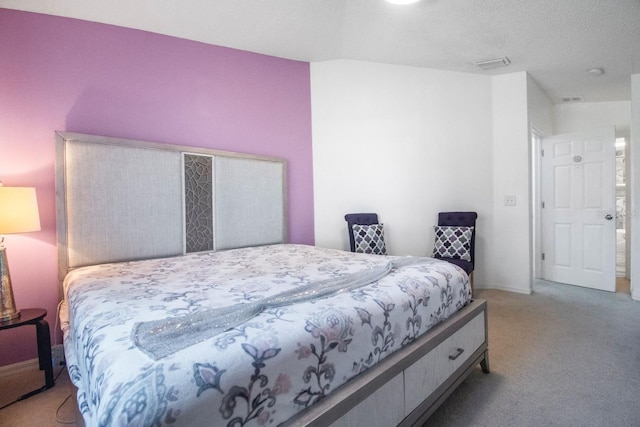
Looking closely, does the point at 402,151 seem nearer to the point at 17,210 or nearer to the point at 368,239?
the point at 368,239

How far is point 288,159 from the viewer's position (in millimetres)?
3424

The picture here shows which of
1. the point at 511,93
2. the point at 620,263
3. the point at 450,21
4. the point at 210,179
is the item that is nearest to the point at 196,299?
the point at 210,179

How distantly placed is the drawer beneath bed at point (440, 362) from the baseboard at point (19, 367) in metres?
2.45

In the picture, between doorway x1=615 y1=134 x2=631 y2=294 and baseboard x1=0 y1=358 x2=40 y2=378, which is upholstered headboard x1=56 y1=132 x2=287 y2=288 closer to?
baseboard x1=0 y1=358 x2=40 y2=378

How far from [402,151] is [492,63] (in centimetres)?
126

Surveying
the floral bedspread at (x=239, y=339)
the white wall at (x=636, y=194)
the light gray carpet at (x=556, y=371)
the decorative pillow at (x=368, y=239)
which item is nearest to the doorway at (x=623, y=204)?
the white wall at (x=636, y=194)

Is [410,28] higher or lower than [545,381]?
higher

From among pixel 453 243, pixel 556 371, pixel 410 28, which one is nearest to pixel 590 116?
pixel 453 243

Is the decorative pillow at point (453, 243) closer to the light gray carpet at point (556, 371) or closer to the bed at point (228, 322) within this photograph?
the light gray carpet at point (556, 371)

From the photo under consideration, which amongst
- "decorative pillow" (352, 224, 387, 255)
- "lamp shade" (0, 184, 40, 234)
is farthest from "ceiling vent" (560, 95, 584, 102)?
"lamp shade" (0, 184, 40, 234)

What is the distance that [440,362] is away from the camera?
1501 mm

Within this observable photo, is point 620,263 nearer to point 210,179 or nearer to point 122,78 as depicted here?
point 210,179

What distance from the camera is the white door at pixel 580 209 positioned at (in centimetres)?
366

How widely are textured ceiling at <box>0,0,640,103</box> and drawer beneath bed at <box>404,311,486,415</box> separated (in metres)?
2.25
